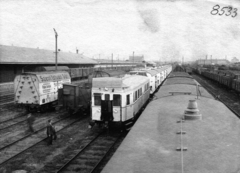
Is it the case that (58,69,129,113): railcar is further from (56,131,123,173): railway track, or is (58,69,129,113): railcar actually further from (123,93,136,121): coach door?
(123,93,136,121): coach door

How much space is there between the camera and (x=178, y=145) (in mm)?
4688

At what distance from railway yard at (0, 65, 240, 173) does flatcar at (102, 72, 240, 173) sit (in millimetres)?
4144

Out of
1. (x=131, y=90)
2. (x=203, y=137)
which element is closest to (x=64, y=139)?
(x=131, y=90)

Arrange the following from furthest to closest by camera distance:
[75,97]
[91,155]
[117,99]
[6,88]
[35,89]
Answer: [6,88] < [35,89] < [75,97] < [117,99] < [91,155]

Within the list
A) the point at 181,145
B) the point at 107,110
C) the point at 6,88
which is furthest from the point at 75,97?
the point at 6,88

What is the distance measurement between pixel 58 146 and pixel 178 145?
859 cm

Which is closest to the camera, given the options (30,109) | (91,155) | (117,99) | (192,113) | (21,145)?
(192,113)

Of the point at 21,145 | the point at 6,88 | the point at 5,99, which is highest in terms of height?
the point at 6,88

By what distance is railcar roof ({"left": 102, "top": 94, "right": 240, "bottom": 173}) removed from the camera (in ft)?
12.3

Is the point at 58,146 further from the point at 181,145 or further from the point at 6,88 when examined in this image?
the point at 6,88

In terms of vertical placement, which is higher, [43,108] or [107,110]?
[107,110]

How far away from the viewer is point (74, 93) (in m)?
17.2

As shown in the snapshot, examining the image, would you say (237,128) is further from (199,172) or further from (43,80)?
(43,80)

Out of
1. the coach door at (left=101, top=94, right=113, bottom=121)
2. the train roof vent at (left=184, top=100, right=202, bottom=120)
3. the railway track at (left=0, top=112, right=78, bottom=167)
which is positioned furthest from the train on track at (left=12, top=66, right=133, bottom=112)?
the train roof vent at (left=184, top=100, right=202, bottom=120)
